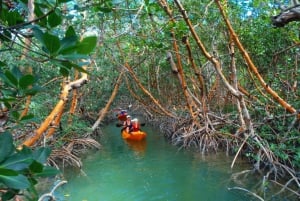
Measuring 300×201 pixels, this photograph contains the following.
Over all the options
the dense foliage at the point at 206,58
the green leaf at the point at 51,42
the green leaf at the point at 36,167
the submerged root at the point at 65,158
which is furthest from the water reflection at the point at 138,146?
the green leaf at the point at 51,42

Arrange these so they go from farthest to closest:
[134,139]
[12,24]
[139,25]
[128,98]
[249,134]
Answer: [128,98]
[134,139]
[139,25]
[249,134]
[12,24]

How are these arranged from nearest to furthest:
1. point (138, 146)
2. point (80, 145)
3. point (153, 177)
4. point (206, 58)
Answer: point (206, 58)
point (153, 177)
point (80, 145)
point (138, 146)

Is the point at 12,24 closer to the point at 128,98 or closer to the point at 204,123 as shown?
the point at 204,123

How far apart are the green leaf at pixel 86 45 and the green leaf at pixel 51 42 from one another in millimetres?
51

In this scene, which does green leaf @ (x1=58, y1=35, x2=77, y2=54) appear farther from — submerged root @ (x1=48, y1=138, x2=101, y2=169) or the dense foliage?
submerged root @ (x1=48, y1=138, x2=101, y2=169)

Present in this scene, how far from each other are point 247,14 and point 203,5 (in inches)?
36.6

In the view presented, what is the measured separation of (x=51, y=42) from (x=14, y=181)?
0.29 metres

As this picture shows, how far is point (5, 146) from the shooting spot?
725 mm

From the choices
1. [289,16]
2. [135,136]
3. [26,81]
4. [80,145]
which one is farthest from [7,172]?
[135,136]

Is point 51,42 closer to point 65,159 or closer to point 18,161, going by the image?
point 18,161

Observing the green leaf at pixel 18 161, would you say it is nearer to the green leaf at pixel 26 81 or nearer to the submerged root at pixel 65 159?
the green leaf at pixel 26 81

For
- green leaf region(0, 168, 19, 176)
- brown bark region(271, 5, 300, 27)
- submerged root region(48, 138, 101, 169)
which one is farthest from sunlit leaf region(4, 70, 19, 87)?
submerged root region(48, 138, 101, 169)

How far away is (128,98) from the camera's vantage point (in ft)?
60.0

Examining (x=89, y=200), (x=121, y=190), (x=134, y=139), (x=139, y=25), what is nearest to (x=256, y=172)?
(x=121, y=190)
